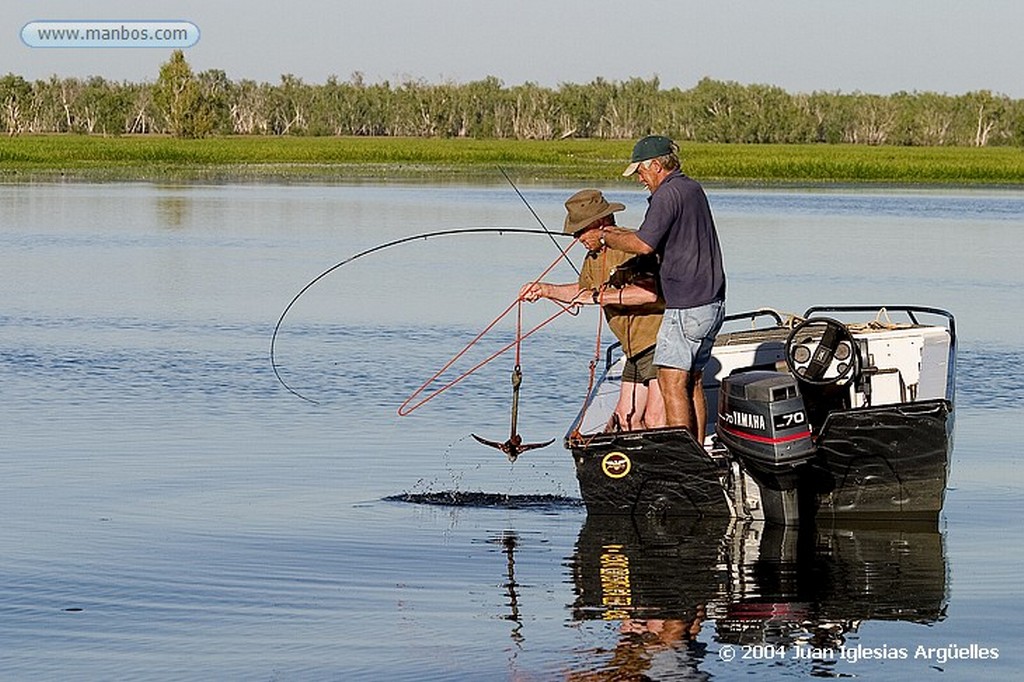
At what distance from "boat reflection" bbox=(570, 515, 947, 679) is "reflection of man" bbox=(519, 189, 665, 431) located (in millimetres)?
638

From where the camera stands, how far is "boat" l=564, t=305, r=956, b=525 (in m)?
7.98

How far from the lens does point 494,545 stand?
26.8ft

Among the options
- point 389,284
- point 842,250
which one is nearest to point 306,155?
point 842,250

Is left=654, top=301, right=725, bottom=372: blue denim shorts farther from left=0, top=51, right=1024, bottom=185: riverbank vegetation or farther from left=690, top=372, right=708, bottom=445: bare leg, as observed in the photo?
left=0, top=51, right=1024, bottom=185: riverbank vegetation

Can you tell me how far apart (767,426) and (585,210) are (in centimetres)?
133

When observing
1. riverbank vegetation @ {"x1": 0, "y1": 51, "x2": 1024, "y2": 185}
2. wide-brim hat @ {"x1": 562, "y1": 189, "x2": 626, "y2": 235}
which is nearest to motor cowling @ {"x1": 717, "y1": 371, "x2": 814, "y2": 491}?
wide-brim hat @ {"x1": 562, "y1": 189, "x2": 626, "y2": 235}

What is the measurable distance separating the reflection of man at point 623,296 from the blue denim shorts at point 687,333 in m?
0.26

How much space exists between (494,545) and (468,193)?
118 feet

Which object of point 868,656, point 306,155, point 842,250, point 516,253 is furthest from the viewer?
point 306,155

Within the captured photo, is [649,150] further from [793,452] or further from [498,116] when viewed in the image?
[498,116]

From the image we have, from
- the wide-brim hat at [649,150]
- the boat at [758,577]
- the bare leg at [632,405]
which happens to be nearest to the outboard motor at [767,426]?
the boat at [758,577]

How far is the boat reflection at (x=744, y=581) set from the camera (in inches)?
263

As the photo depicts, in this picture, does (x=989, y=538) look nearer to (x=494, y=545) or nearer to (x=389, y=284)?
(x=494, y=545)

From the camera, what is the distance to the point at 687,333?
8.32 metres
